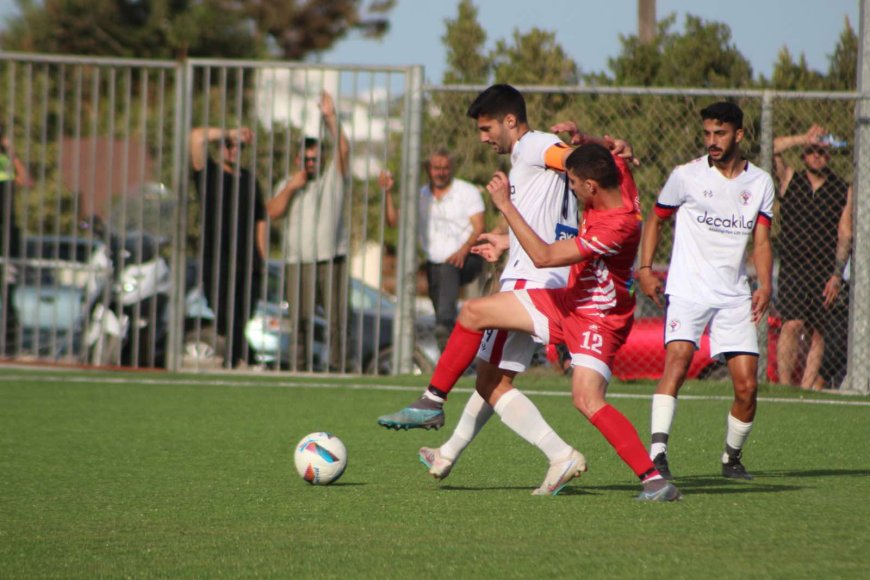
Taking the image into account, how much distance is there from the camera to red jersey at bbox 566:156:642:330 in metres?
5.99

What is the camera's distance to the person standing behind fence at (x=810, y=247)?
1191 centimetres

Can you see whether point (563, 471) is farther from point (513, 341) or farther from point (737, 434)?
point (737, 434)

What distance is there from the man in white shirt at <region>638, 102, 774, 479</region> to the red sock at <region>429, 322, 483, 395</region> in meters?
1.20

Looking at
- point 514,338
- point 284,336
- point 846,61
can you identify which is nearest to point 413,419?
point 514,338

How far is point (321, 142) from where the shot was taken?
Result: 13.5 meters

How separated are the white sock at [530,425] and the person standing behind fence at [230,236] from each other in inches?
292

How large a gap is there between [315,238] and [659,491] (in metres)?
7.92

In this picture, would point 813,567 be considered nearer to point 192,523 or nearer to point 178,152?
point 192,523

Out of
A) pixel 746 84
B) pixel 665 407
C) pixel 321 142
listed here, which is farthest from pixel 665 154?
pixel 665 407

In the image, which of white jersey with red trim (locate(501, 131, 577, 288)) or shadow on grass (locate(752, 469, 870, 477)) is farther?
shadow on grass (locate(752, 469, 870, 477))

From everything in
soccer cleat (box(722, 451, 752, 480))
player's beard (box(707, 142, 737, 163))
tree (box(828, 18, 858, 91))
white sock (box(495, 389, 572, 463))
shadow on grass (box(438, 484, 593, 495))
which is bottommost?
shadow on grass (box(438, 484, 593, 495))

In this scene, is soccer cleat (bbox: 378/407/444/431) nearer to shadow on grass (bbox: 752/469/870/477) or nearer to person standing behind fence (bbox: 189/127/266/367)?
shadow on grass (bbox: 752/469/870/477)

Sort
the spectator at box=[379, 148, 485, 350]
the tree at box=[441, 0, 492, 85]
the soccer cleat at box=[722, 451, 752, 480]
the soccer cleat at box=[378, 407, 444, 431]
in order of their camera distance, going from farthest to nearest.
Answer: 1. the tree at box=[441, 0, 492, 85]
2. the spectator at box=[379, 148, 485, 350]
3. the soccer cleat at box=[722, 451, 752, 480]
4. the soccer cleat at box=[378, 407, 444, 431]

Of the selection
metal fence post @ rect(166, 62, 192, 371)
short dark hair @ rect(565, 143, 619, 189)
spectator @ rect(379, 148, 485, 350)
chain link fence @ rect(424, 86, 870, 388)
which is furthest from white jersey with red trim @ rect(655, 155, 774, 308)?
metal fence post @ rect(166, 62, 192, 371)
